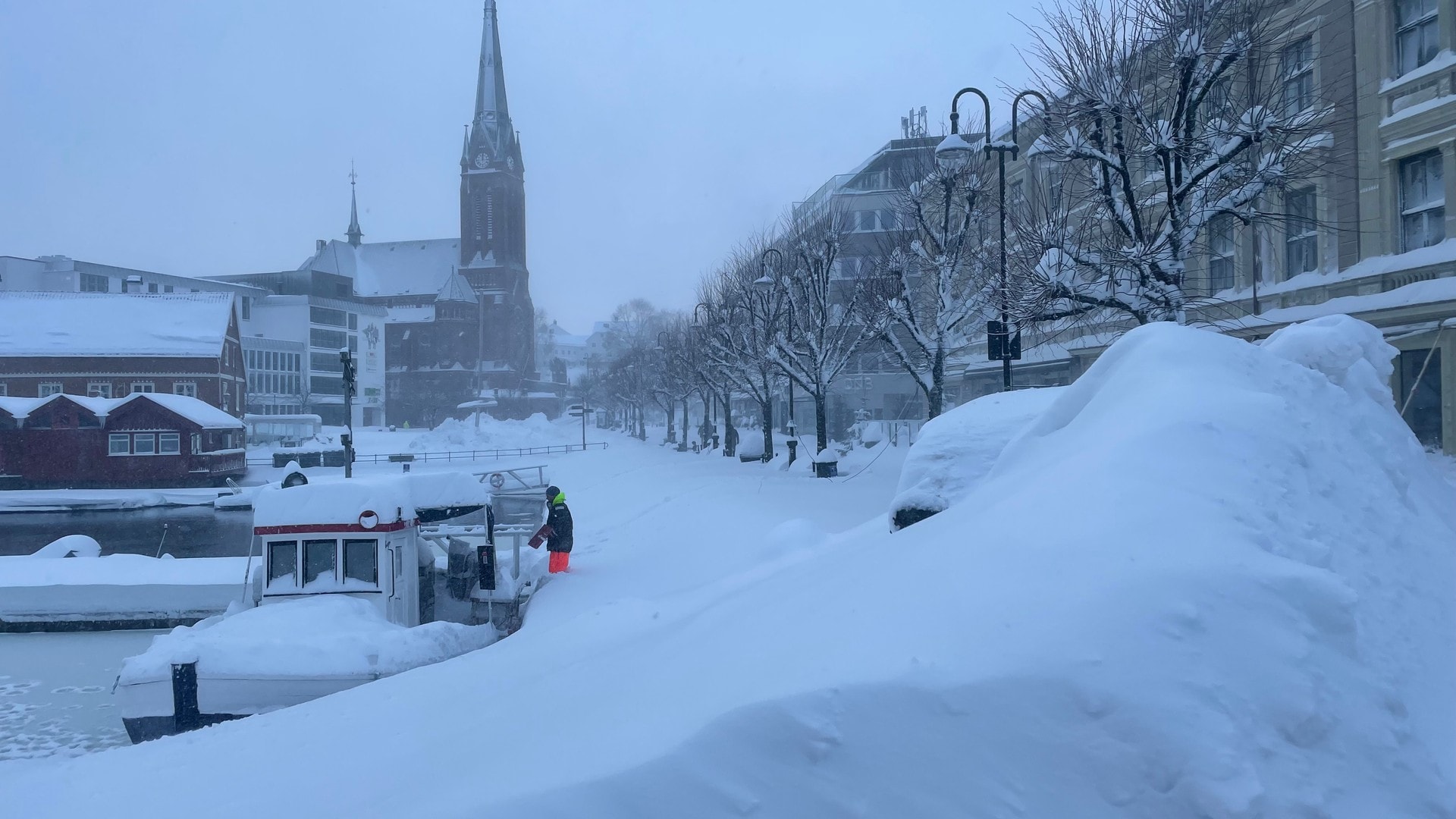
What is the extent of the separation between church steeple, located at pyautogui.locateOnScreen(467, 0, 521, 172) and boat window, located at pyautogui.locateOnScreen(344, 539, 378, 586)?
313 feet

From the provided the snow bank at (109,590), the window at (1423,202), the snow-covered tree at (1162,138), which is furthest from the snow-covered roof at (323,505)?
the window at (1423,202)

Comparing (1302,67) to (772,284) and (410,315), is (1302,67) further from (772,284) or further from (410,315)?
(410,315)

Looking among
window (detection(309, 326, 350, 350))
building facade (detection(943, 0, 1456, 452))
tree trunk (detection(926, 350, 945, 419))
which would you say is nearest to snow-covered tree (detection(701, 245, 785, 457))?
tree trunk (detection(926, 350, 945, 419))

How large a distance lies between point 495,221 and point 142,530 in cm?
7839

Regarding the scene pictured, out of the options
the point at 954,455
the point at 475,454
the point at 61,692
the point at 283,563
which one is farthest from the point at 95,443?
the point at 954,455

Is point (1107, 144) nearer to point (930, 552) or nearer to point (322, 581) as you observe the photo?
point (930, 552)

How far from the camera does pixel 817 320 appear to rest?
27875 millimetres

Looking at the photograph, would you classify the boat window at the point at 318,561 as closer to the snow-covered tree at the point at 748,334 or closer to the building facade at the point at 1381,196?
the building facade at the point at 1381,196

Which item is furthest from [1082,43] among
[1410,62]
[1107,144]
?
[1410,62]

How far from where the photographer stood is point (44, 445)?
131ft

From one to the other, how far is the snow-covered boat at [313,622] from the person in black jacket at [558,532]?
132 centimetres

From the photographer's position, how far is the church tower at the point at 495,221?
101 meters

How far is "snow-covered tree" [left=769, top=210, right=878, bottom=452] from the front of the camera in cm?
2714

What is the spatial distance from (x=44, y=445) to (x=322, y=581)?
37185mm
